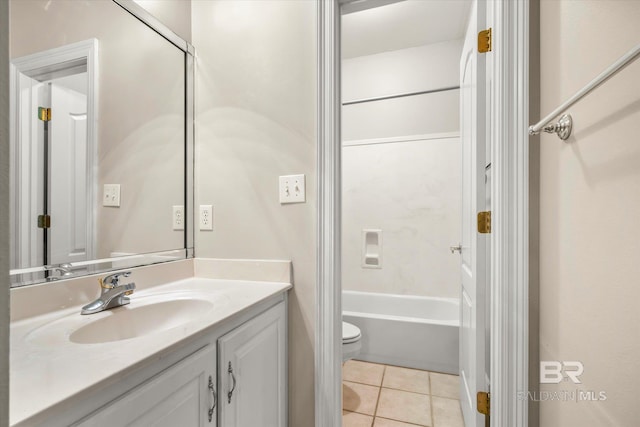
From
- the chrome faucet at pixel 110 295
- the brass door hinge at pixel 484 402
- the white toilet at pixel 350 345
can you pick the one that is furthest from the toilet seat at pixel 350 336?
the chrome faucet at pixel 110 295

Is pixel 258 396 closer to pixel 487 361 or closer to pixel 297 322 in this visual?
pixel 297 322

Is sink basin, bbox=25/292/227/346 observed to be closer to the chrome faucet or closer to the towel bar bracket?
the chrome faucet

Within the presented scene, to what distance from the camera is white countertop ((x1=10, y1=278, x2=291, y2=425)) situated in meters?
0.49

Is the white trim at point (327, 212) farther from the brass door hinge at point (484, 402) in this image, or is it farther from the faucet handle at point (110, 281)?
the faucet handle at point (110, 281)

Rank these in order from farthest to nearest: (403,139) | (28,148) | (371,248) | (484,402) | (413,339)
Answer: (371,248), (403,139), (413,339), (484,402), (28,148)

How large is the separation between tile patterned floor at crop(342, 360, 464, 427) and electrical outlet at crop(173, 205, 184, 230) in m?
1.39

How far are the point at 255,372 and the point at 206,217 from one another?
77 centimetres

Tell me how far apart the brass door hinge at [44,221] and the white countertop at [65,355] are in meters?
0.27

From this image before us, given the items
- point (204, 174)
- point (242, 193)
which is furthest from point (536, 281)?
point (204, 174)

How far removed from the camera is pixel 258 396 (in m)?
1.07

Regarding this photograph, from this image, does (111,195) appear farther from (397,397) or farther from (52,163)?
(397,397)

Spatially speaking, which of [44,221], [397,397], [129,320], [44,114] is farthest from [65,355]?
[397,397]

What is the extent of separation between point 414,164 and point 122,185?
231 centimetres

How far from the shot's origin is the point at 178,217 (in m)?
1.45
